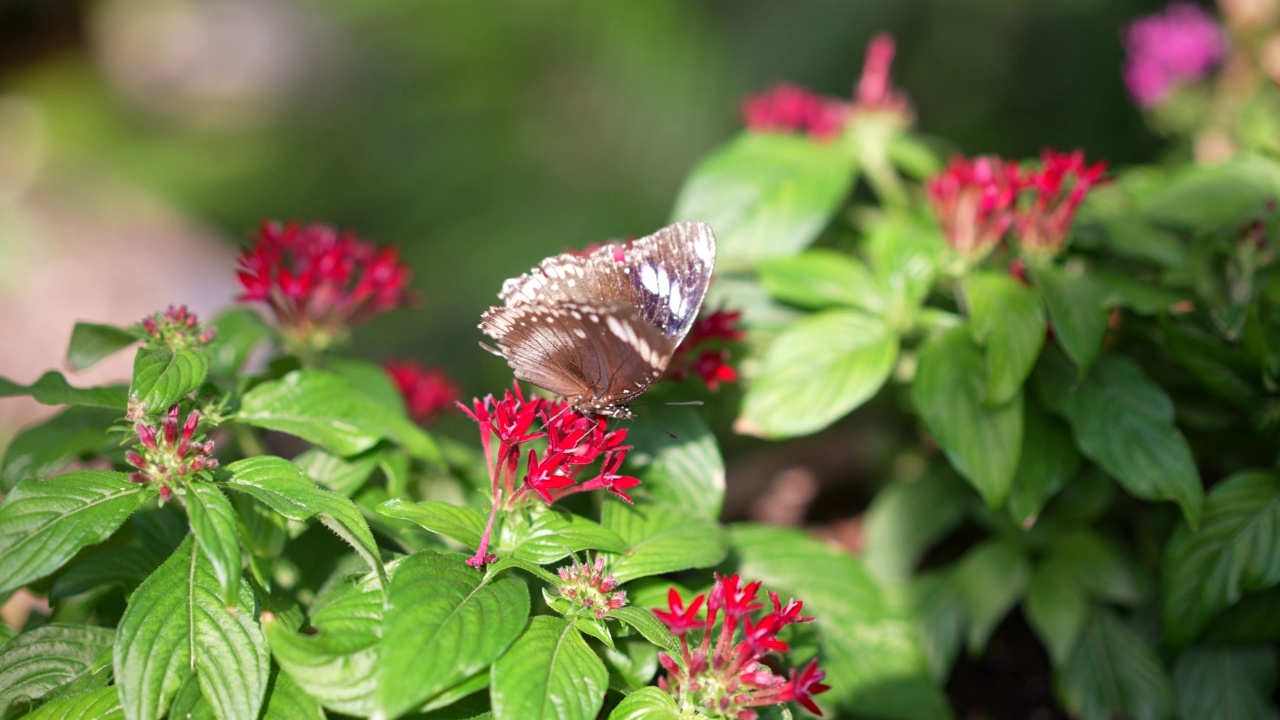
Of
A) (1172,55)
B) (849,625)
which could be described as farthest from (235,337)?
(1172,55)

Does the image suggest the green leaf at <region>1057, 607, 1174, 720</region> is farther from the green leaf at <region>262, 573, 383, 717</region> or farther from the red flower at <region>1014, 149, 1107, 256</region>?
the green leaf at <region>262, 573, 383, 717</region>

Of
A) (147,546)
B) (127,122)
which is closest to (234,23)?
(127,122)

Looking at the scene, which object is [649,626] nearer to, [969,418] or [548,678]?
[548,678]

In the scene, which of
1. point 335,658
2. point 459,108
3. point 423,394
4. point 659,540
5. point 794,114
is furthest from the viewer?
point 459,108

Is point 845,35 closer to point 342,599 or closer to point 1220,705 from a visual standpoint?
point 1220,705

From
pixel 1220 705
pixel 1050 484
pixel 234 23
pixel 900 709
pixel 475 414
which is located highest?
pixel 234 23
